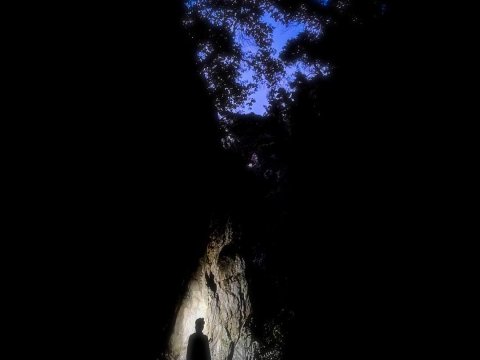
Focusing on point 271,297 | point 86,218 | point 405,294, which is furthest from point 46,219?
point 405,294

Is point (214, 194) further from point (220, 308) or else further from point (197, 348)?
point (197, 348)

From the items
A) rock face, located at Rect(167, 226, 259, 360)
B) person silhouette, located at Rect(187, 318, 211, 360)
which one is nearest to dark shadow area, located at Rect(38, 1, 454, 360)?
rock face, located at Rect(167, 226, 259, 360)

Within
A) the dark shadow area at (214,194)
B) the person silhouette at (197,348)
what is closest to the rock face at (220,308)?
the dark shadow area at (214,194)

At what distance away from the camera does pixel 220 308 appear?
7.55 meters

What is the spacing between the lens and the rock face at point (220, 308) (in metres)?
6.97

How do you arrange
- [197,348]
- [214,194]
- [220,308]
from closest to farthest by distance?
[197,348] → [220,308] → [214,194]

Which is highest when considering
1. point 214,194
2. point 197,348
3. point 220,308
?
point 214,194

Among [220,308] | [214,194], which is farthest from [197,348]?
[214,194]

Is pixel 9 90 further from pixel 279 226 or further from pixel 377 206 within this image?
pixel 377 206

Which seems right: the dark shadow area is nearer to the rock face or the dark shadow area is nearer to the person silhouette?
the rock face

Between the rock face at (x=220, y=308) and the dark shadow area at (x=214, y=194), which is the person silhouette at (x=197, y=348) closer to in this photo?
the dark shadow area at (x=214, y=194)

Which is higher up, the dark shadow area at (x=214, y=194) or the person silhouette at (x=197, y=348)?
the dark shadow area at (x=214, y=194)

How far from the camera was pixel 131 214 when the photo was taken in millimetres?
5992

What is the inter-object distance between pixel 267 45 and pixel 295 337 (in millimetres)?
10714
